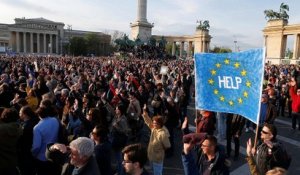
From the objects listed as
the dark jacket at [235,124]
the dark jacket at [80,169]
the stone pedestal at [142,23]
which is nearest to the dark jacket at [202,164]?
the dark jacket at [80,169]

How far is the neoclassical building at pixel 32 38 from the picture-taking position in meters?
109

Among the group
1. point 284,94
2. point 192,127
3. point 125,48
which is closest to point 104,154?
point 192,127

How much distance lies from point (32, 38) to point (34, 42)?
2.23 m

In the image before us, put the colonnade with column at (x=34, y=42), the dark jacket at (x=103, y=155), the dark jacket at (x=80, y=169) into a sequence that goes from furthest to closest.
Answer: the colonnade with column at (x=34, y=42) < the dark jacket at (x=103, y=155) < the dark jacket at (x=80, y=169)

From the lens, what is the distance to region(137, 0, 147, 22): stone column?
6200cm

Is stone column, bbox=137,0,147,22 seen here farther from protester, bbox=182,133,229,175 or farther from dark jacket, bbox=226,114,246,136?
protester, bbox=182,133,229,175

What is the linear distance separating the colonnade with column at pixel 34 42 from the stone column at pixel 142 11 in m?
54.7

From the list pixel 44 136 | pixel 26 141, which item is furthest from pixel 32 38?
pixel 44 136

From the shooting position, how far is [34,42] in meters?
113

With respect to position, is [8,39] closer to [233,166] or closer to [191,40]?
[191,40]

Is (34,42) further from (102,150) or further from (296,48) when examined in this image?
(102,150)

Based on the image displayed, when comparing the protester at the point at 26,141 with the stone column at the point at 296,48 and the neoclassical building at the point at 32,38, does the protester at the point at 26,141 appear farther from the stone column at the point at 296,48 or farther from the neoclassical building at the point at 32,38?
the neoclassical building at the point at 32,38

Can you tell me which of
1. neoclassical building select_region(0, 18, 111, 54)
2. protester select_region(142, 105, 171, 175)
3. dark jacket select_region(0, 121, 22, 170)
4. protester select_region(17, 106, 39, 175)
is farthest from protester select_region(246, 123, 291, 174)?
neoclassical building select_region(0, 18, 111, 54)

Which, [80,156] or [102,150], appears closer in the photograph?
[80,156]
